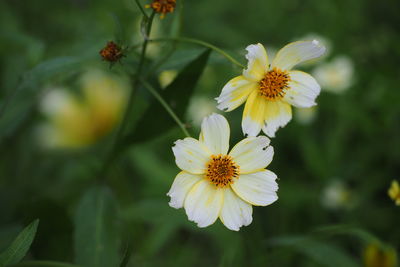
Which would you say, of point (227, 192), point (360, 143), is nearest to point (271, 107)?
point (227, 192)

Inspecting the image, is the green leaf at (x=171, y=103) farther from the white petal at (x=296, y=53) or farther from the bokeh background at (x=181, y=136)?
the white petal at (x=296, y=53)

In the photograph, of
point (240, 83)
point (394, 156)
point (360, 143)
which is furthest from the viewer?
point (360, 143)

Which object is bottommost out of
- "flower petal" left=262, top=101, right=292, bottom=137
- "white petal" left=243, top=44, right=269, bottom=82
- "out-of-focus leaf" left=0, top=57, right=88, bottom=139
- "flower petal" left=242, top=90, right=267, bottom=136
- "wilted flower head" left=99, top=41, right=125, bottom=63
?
"flower petal" left=262, top=101, right=292, bottom=137

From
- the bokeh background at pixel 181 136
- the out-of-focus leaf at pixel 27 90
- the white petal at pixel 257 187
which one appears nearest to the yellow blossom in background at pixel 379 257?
the bokeh background at pixel 181 136

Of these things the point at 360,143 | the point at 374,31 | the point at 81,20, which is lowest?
the point at 360,143

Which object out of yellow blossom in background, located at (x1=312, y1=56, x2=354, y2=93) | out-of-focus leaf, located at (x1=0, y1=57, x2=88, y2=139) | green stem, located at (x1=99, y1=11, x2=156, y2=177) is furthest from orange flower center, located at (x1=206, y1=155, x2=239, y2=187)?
yellow blossom in background, located at (x1=312, y1=56, x2=354, y2=93)

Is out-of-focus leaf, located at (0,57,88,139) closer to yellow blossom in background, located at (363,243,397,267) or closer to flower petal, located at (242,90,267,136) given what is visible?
flower petal, located at (242,90,267,136)

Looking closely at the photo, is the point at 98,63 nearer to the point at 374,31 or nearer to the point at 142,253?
the point at 142,253
